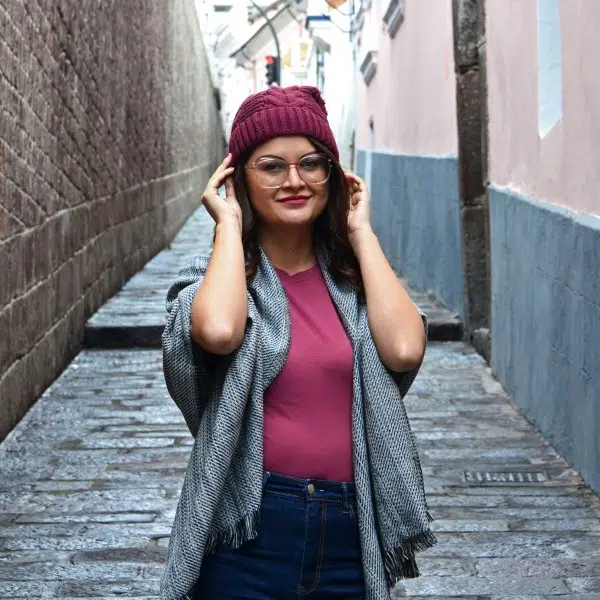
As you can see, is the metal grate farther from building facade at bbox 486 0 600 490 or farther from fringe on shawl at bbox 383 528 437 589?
fringe on shawl at bbox 383 528 437 589

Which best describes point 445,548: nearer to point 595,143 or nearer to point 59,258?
point 595,143

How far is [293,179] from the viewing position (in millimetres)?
2473

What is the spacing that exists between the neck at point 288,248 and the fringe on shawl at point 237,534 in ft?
1.71

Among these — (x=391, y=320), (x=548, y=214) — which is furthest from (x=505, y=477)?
(x=391, y=320)

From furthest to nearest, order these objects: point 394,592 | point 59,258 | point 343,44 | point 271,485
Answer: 1. point 343,44
2. point 59,258
3. point 394,592
4. point 271,485

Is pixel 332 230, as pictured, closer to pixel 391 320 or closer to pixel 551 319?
pixel 391 320

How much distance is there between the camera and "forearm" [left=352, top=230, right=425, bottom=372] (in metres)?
2.44

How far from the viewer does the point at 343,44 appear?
93.1 ft

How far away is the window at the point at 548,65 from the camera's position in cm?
649

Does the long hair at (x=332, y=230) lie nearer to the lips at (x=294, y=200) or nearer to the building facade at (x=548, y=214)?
the lips at (x=294, y=200)

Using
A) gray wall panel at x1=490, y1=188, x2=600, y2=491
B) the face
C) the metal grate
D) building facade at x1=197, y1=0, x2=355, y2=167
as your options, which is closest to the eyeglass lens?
the face

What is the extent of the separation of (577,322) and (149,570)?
2.18m

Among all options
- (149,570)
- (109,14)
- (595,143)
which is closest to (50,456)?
(149,570)

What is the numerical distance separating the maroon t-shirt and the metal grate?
3070mm
